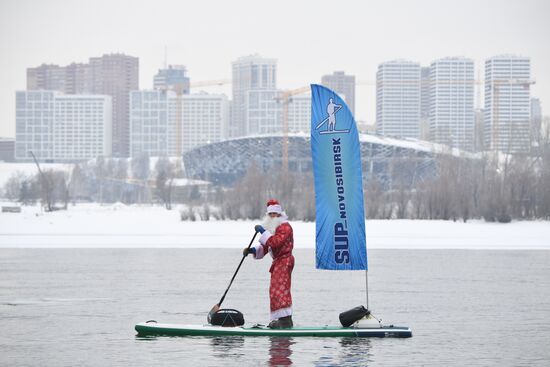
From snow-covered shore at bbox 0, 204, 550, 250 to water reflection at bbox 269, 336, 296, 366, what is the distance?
94.9 ft

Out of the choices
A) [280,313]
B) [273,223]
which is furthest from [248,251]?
[280,313]

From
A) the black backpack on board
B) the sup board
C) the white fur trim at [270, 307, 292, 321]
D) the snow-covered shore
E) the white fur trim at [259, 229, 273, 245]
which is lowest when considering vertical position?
the sup board

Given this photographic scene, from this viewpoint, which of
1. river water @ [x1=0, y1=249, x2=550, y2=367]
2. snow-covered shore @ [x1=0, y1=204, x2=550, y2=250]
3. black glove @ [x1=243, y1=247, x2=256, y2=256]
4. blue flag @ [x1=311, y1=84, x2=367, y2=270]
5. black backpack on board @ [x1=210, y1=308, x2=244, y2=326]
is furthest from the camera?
→ snow-covered shore @ [x1=0, y1=204, x2=550, y2=250]

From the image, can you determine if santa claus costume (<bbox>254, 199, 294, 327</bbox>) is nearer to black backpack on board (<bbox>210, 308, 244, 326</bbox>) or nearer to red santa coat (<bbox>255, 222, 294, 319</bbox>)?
red santa coat (<bbox>255, 222, 294, 319</bbox>)

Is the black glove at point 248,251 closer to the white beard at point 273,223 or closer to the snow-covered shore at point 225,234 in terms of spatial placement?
the white beard at point 273,223

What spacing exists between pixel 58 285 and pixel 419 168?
5644 inches

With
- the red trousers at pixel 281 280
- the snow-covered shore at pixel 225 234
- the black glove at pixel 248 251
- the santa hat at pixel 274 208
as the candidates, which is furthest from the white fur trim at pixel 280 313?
the snow-covered shore at pixel 225 234

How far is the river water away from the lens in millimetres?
15836

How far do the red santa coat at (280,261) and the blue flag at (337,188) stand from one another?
734 mm

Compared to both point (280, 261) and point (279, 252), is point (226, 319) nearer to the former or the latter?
point (280, 261)

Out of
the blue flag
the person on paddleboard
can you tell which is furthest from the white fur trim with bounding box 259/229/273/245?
the blue flag

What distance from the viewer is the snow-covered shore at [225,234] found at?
Answer: 158 feet

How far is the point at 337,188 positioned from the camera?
57.1ft

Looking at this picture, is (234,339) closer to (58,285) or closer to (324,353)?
(324,353)
